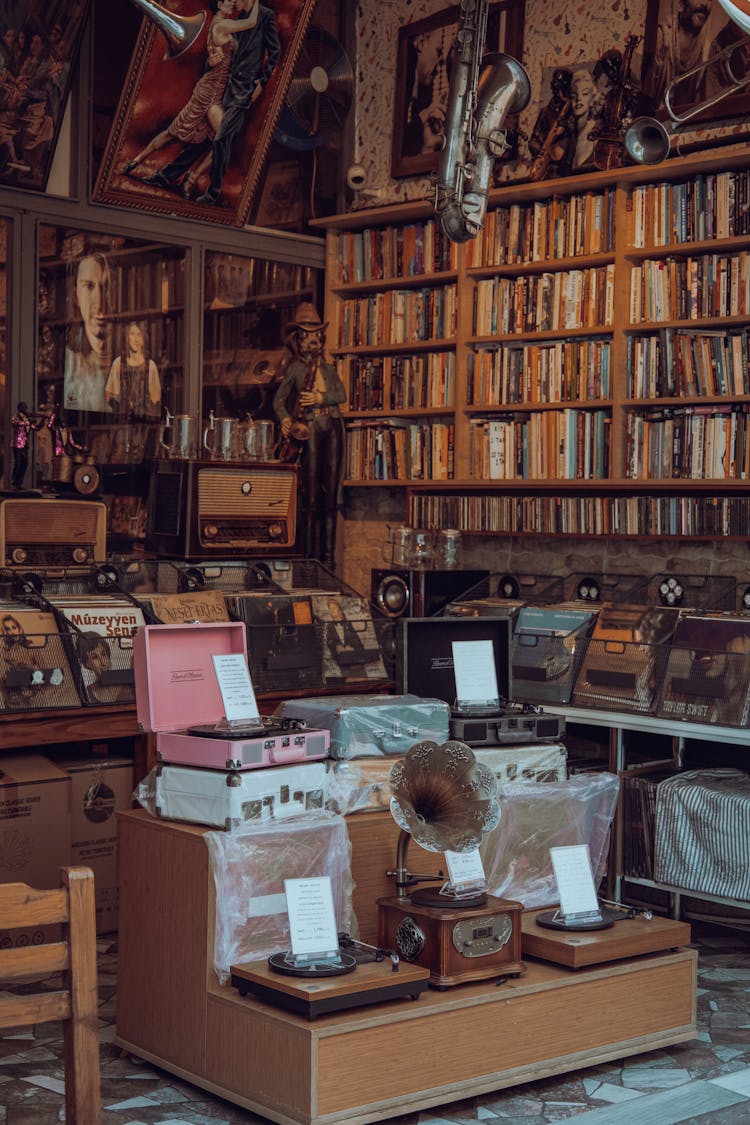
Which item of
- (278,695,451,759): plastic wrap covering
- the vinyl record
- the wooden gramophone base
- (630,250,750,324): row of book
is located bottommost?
the wooden gramophone base

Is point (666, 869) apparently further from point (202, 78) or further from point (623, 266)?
point (202, 78)

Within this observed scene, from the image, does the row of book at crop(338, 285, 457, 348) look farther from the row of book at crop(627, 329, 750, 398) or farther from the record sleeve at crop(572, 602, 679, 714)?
the record sleeve at crop(572, 602, 679, 714)

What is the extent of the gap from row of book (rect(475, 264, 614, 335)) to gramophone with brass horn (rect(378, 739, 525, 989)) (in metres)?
3.51

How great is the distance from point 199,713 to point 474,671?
788mm

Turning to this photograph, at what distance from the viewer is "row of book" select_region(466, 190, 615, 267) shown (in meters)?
6.37

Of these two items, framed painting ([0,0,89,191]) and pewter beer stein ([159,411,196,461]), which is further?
pewter beer stein ([159,411,196,461])

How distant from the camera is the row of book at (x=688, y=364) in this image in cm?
595

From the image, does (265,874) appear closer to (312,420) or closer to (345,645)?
(345,645)

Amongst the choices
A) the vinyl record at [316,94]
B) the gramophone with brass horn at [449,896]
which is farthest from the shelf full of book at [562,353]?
the gramophone with brass horn at [449,896]

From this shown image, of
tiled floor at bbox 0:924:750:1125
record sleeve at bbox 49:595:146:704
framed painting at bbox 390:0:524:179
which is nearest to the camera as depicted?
tiled floor at bbox 0:924:750:1125

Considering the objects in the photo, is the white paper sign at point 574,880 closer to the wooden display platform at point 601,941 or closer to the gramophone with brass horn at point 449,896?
the wooden display platform at point 601,941

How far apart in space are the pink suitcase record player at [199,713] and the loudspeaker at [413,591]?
2.46 metres

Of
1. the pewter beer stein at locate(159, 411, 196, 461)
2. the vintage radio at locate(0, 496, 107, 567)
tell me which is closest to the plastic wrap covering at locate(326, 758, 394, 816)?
the vintage radio at locate(0, 496, 107, 567)

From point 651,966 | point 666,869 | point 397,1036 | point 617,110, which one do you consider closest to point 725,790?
point 666,869
